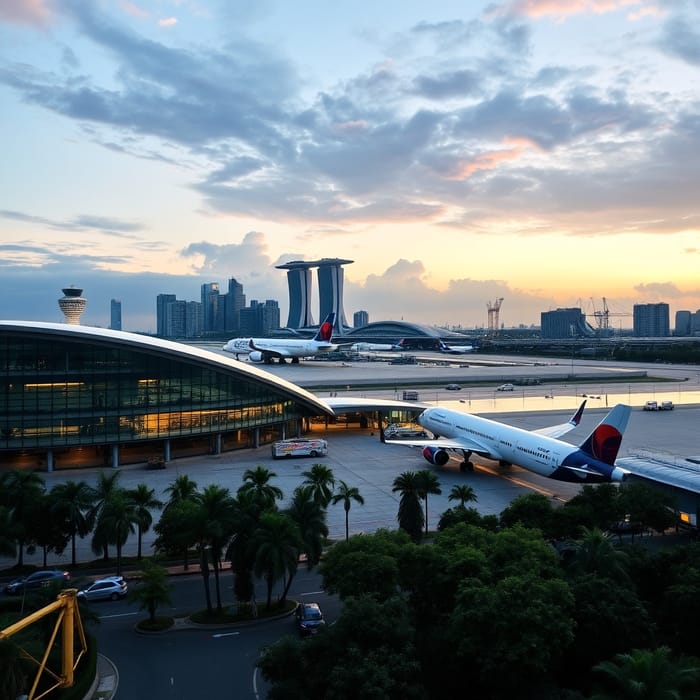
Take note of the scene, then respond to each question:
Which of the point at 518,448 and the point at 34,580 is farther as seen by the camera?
the point at 518,448

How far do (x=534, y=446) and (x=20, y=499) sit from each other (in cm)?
3662

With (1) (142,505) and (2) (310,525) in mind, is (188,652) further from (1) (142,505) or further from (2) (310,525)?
(1) (142,505)

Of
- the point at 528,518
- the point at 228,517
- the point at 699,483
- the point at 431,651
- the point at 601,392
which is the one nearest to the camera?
the point at 431,651

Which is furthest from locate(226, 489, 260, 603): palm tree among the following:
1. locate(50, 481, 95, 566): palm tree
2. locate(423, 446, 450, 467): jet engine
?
locate(423, 446, 450, 467): jet engine

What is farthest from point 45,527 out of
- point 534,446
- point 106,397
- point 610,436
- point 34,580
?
point 610,436

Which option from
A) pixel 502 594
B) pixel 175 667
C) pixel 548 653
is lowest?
pixel 175 667

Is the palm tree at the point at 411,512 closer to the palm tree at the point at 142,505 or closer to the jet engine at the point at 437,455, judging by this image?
the palm tree at the point at 142,505

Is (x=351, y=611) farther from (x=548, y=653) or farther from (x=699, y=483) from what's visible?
(x=699, y=483)

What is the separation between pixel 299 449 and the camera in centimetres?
6562

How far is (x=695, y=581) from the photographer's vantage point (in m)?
25.7

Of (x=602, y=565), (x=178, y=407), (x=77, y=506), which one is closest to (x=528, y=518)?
(x=602, y=565)

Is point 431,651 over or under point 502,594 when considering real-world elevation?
under

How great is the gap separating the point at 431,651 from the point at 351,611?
4.33 meters

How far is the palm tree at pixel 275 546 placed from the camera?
2770 cm
